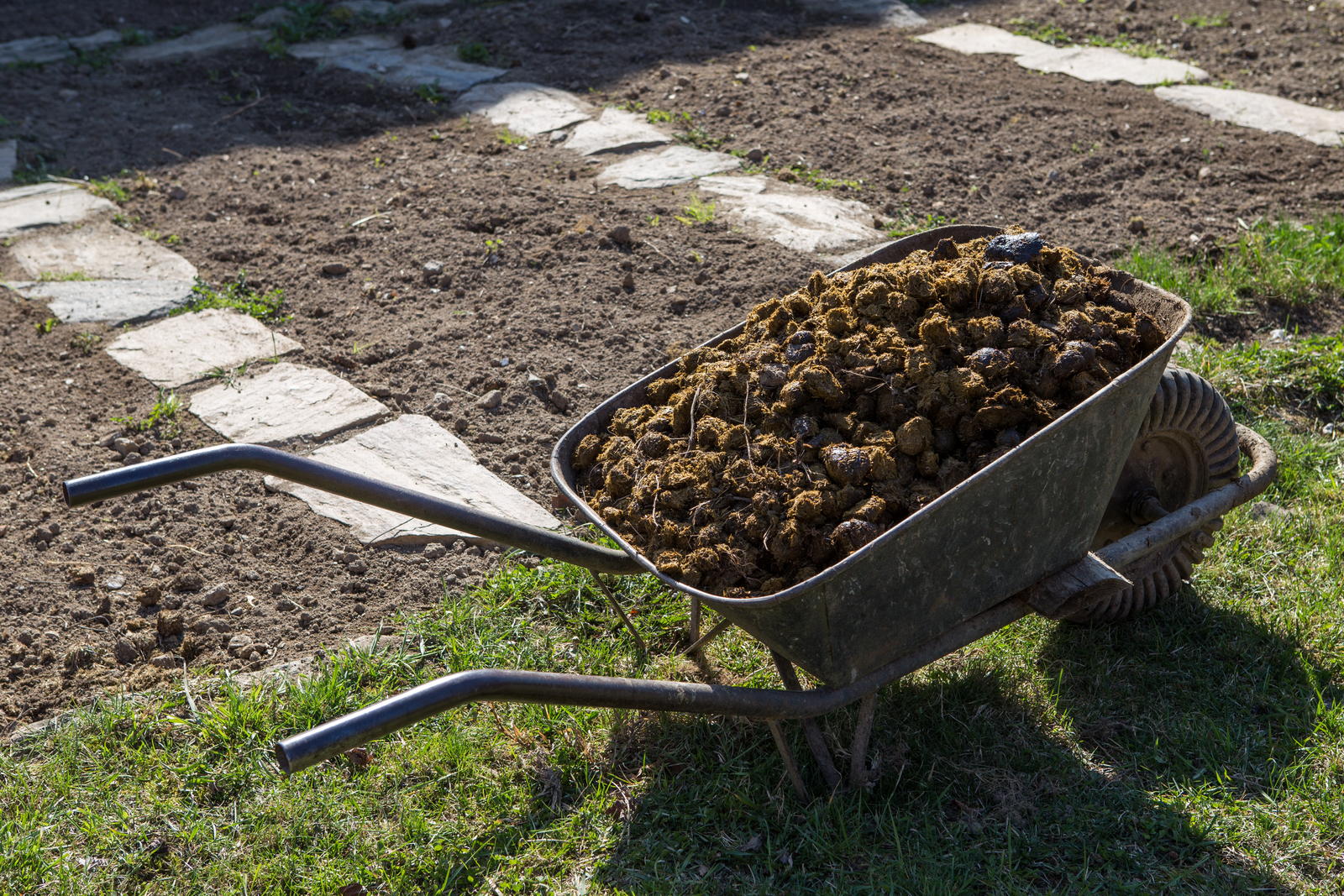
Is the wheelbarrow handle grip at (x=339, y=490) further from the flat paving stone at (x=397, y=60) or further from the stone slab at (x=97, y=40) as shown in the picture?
the stone slab at (x=97, y=40)

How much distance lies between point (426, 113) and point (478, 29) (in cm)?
148

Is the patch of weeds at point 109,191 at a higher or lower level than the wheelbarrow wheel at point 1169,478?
lower

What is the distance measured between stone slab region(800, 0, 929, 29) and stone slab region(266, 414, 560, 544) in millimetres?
5157

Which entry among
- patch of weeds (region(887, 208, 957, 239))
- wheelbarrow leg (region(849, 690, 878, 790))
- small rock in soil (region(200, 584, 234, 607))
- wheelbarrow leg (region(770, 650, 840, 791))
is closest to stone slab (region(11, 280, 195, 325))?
small rock in soil (region(200, 584, 234, 607))

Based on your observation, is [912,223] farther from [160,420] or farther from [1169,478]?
[160,420]

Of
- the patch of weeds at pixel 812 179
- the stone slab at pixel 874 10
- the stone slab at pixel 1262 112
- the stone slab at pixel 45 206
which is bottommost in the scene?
the stone slab at pixel 45 206

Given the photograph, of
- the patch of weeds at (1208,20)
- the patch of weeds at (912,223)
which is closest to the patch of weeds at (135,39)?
the patch of weeds at (912,223)

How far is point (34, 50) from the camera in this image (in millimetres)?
7137

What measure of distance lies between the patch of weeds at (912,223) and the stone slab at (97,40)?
558 centimetres

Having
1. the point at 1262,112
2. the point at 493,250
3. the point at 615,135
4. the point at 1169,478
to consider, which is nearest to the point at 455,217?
the point at 493,250

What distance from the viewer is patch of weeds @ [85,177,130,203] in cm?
517

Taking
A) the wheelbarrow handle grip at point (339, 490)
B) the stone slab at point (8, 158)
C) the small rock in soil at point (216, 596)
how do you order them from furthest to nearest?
the stone slab at point (8, 158) < the small rock in soil at point (216, 596) < the wheelbarrow handle grip at point (339, 490)

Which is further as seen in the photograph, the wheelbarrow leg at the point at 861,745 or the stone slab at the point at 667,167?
the stone slab at the point at 667,167

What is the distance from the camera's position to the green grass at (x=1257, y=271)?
4.13 metres
